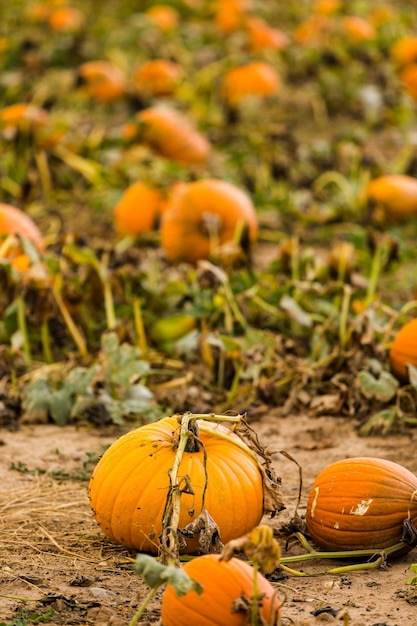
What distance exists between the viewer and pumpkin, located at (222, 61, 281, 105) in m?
8.65

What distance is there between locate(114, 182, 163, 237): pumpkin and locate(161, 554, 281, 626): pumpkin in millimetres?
3978

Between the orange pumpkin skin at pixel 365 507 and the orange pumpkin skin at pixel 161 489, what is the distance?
0.18 meters

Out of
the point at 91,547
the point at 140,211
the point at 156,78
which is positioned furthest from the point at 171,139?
the point at 91,547

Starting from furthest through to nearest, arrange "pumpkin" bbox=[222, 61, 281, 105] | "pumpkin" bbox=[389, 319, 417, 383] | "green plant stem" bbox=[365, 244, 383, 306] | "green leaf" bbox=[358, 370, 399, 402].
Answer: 1. "pumpkin" bbox=[222, 61, 281, 105]
2. "green plant stem" bbox=[365, 244, 383, 306]
3. "pumpkin" bbox=[389, 319, 417, 383]
4. "green leaf" bbox=[358, 370, 399, 402]

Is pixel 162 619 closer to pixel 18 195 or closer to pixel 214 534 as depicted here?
pixel 214 534

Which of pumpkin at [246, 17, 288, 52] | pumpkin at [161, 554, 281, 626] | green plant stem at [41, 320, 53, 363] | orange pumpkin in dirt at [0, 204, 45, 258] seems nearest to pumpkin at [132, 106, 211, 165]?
orange pumpkin in dirt at [0, 204, 45, 258]

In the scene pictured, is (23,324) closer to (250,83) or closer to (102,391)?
(102,391)

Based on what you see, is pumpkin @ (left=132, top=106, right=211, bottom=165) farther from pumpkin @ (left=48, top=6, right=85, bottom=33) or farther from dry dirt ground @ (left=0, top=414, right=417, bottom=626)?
dry dirt ground @ (left=0, top=414, right=417, bottom=626)

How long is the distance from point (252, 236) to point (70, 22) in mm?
4730

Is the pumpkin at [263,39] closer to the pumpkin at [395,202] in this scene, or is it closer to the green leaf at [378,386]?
the pumpkin at [395,202]

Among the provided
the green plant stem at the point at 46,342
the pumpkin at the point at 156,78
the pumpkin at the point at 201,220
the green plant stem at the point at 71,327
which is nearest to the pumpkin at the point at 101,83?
the pumpkin at the point at 156,78

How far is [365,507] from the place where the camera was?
2936mm

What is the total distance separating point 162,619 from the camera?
2.42m

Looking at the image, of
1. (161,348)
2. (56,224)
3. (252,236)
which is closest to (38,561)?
(161,348)
